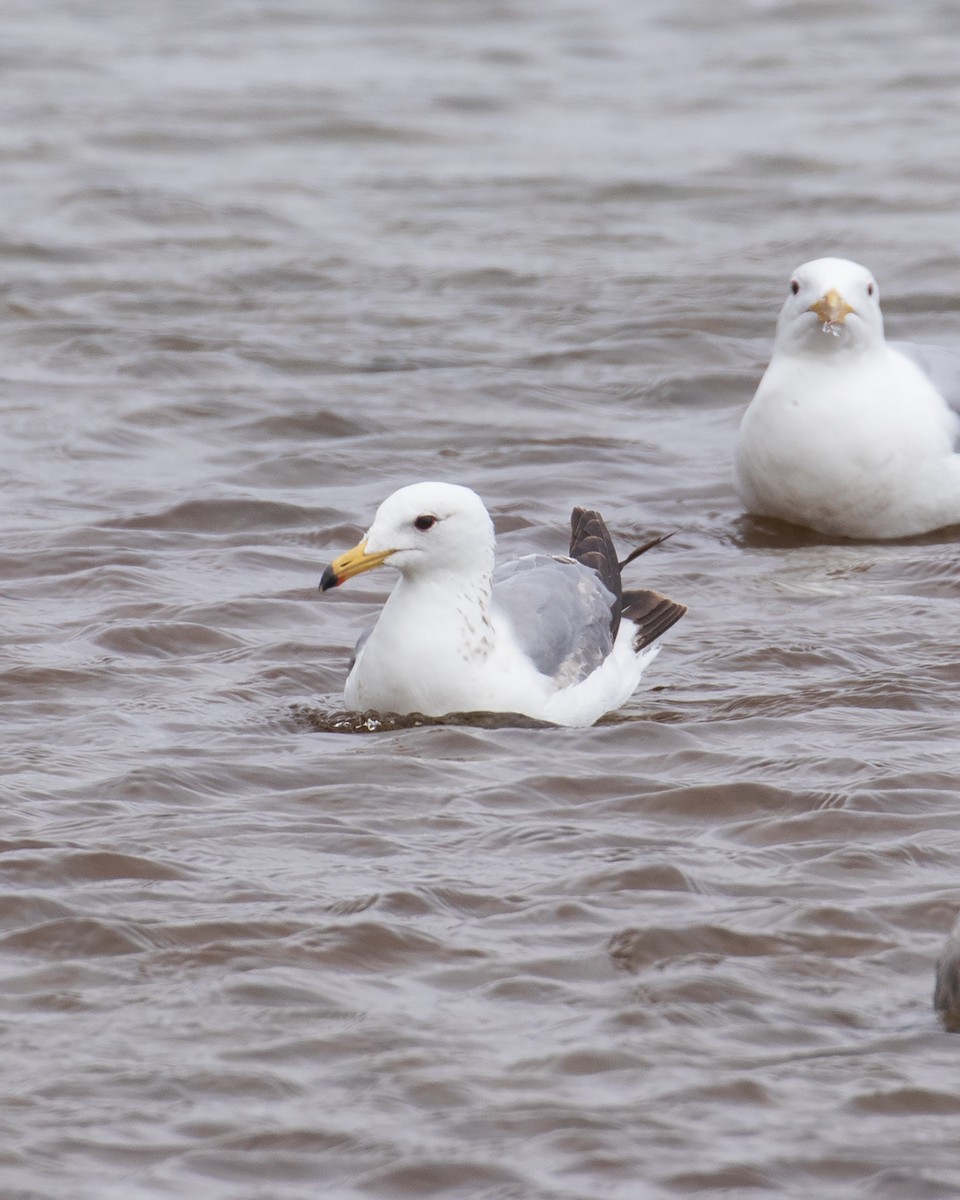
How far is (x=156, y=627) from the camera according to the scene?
735 centimetres

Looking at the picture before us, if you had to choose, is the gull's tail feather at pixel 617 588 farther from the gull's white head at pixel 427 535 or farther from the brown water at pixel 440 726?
the gull's white head at pixel 427 535

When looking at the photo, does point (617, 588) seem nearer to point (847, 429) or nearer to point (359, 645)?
point (359, 645)

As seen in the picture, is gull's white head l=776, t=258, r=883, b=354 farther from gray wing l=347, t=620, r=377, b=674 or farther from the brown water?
gray wing l=347, t=620, r=377, b=674

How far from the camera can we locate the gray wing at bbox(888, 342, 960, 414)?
29.2ft

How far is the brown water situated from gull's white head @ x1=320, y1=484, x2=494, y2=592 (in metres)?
0.52

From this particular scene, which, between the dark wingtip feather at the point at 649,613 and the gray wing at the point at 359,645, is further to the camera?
the dark wingtip feather at the point at 649,613

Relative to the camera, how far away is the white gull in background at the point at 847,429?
340 inches

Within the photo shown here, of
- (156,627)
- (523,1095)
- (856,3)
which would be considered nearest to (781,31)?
(856,3)

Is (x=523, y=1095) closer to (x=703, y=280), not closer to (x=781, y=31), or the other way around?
(x=703, y=280)

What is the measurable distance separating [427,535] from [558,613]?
556 mm

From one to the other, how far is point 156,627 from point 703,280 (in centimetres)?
624

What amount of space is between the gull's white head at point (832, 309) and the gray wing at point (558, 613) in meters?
1.89

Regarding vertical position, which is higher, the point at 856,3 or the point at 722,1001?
the point at 856,3

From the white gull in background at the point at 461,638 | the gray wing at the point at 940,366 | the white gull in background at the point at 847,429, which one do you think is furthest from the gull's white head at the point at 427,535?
the gray wing at the point at 940,366
